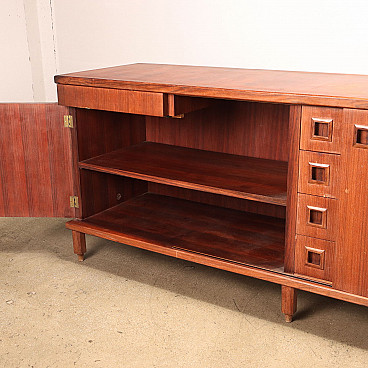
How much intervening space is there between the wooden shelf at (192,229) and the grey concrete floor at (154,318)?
198mm

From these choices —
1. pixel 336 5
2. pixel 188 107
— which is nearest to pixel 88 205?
pixel 188 107

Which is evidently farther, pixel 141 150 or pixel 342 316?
pixel 141 150

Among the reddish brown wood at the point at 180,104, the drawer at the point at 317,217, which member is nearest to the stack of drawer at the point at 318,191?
the drawer at the point at 317,217

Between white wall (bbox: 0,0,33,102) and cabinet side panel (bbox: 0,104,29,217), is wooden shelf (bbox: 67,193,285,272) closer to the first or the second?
cabinet side panel (bbox: 0,104,29,217)

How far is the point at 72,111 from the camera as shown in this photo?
8.33ft

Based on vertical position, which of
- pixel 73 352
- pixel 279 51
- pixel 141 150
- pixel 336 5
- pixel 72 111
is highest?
pixel 336 5

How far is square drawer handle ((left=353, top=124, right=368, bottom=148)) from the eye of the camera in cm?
181

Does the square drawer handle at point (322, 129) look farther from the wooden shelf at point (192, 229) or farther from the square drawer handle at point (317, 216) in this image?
the wooden shelf at point (192, 229)

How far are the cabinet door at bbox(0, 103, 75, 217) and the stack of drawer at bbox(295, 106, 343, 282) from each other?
1.17 metres

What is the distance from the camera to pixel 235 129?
270cm

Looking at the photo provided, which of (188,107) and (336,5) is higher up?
(336,5)

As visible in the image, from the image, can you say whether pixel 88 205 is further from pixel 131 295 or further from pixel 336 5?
pixel 336 5

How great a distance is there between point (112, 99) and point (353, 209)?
109cm

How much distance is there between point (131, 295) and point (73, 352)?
44 centimetres
